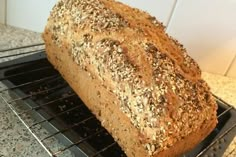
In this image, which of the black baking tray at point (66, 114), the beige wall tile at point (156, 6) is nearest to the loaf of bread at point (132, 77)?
the black baking tray at point (66, 114)

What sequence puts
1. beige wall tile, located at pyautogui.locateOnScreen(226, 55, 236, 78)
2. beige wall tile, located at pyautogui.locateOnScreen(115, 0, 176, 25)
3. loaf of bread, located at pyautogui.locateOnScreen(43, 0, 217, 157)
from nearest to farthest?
loaf of bread, located at pyautogui.locateOnScreen(43, 0, 217, 157), beige wall tile, located at pyautogui.locateOnScreen(115, 0, 176, 25), beige wall tile, located at pyautogui.locateOnScreen(226, 55, 236, 78)

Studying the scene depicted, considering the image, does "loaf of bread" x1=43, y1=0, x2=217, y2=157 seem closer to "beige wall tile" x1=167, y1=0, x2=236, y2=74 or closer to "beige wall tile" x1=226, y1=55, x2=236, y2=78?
"beige wall tile" x1=167, y1=0, x2=236, y2=74

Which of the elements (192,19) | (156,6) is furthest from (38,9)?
(192,19)

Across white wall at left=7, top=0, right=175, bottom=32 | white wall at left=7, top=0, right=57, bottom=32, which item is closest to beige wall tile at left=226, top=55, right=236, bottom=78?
white wall at left=7, top=0, right=175, bottom=32

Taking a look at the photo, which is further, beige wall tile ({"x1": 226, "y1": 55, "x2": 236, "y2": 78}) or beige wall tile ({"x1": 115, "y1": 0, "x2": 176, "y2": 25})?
beige wall tile ({"x1": 226, "y1": 55, "x2": 236, "y2": 78})

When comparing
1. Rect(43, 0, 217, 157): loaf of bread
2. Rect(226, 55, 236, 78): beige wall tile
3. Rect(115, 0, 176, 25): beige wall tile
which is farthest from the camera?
Rect(226, 55, 236, 78): beige wall tile

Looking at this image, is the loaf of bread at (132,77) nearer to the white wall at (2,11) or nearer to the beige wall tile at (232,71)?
the white wall at (2,11)

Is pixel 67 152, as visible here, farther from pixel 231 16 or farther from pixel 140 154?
pixel 231 16
